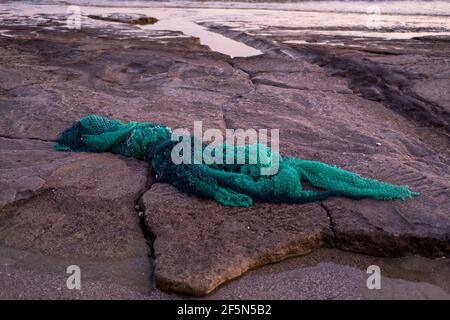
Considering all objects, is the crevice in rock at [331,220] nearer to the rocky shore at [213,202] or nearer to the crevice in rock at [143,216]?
the rocky shore at [213,202]

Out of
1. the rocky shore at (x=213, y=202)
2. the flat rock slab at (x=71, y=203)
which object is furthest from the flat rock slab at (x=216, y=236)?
the flat rock slab at (x=71, y=203)

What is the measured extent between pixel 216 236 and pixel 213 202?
375 millimetres

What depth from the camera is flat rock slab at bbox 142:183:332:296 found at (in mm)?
2441

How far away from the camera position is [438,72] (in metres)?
6.45

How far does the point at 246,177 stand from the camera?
3154 mm

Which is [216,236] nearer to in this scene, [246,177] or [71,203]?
[246,177]

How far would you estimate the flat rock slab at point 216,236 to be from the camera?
2.44m

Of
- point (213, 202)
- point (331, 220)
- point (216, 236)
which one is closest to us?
point (216, 236)

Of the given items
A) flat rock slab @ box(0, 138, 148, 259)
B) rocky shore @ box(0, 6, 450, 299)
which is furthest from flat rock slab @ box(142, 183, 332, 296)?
flat rock slab @ box(0, 138, 148, 259)

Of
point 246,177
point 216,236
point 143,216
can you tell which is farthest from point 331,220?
point 143,216

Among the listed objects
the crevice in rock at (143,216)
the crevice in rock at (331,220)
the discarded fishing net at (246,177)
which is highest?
the discarded fishing net at (246,177)

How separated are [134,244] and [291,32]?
846 cm
